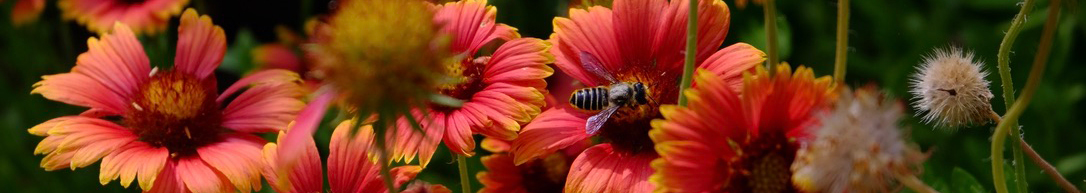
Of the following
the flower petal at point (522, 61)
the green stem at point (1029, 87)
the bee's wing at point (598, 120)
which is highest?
the green stem at point (1029, 87)

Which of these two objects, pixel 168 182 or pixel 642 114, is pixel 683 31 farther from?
pixel 168 182

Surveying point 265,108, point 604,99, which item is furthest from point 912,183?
point 265,108

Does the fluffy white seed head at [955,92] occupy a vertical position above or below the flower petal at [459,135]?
above

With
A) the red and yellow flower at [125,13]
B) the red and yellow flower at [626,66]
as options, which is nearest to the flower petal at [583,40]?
the red and yellow flower at [626,66]

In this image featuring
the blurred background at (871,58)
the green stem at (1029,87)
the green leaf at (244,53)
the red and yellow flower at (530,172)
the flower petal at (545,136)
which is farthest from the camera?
the green leaf at (244,53)

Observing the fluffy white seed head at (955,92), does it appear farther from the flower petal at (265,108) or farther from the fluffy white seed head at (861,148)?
the flower petal at (265,108)

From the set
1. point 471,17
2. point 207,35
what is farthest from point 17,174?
point 471,17
